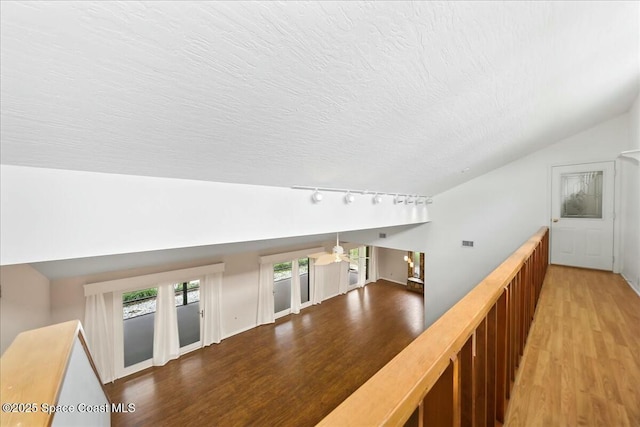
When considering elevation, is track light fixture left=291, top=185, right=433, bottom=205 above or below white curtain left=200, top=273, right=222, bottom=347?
above

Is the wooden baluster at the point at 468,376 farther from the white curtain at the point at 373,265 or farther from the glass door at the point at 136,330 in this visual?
the white curtain at the point at 373,265

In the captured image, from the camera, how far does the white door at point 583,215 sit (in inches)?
150

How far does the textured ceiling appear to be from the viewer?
776 mm

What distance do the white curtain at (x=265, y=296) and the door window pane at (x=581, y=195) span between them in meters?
6.28

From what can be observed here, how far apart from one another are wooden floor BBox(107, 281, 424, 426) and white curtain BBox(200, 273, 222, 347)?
23cm

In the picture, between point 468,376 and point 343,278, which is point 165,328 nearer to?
point 343,278

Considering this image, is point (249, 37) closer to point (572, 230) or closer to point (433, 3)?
point (433, 3)

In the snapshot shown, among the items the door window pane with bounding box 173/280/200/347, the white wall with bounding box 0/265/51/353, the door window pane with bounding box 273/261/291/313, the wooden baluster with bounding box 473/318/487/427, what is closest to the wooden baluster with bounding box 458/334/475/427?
the wooden baluster with bounding box 473/318/487/427

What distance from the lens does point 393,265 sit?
10703 mm

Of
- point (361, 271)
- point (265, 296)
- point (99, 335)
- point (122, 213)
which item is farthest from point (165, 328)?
point (361, 271)

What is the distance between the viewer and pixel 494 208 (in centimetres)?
477

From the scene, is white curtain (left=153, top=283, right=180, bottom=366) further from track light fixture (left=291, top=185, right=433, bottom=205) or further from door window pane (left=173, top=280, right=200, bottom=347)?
track light fixture (left=291, top=185, right=433, bottom=205)

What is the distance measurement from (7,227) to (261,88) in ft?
5.26

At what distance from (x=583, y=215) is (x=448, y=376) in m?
5.28
